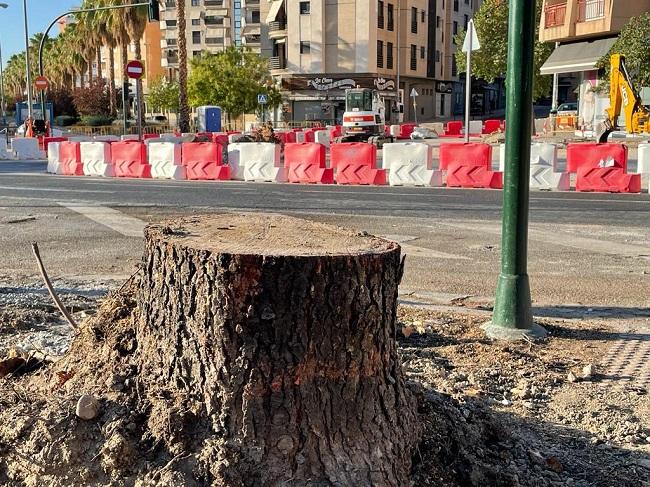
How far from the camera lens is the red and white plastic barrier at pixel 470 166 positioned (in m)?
16.1

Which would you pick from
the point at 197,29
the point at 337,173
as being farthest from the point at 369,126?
the point at 197,29

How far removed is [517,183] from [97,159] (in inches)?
653

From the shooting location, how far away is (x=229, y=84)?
52.5 metres

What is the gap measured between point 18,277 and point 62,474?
5494 millimetres

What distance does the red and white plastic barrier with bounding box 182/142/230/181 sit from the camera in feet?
61.6

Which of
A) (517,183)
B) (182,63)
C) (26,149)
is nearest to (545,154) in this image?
(517,183)

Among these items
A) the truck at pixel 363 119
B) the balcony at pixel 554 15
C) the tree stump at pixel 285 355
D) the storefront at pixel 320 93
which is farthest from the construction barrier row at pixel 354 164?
the storefront at pixel 320 93

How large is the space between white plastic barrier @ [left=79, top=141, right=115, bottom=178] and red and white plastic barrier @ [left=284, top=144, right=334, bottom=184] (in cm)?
502

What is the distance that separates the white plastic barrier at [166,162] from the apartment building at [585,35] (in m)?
22.7

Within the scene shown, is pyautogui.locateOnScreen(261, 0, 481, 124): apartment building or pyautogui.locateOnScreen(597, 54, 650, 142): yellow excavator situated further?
pyautogui.locateOnScreen(261, 0, 481, 124): apartment building

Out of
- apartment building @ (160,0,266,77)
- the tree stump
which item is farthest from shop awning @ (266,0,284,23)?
the tree stump

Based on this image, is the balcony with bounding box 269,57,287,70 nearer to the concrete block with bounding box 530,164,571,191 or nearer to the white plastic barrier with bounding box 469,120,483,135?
the white plastic barrier with bounding box 469,120,483,135

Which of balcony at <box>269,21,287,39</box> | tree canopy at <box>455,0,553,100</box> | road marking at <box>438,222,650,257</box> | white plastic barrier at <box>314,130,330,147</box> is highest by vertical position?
balcony at <box>269,21,287,39</box>

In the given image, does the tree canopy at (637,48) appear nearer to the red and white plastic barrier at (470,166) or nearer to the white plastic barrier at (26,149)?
the red and white plastic barrier at (470,166)
